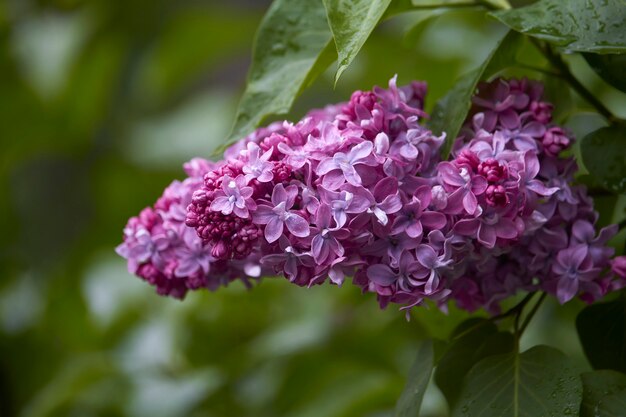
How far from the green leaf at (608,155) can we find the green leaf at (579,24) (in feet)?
0.29

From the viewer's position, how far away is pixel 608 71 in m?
0.65

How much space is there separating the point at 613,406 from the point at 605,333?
0.07 metres

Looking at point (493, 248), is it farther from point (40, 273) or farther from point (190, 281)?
point (40, 273)

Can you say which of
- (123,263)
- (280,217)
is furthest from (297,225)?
(123,263)

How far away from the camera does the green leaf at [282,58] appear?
0.69 meters

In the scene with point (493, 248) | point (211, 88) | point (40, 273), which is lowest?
point (211, 88)

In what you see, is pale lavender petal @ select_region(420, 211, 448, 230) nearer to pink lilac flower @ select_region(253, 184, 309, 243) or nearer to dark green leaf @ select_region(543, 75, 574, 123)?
pink lilac flower @ select_region(253, 184, 309, 243)

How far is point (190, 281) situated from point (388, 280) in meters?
0.15

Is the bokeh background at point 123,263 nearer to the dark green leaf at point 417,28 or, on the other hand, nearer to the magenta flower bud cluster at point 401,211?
the dark green leaf at point 417,28

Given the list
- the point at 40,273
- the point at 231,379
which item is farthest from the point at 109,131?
the point at 231,379

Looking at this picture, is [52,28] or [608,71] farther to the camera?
[52,28]

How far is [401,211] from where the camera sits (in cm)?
58

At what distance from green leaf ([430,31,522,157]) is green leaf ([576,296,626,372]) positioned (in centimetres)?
17

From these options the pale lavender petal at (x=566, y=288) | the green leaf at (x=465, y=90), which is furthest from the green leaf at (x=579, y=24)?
the pale lavender petal at (x=566, y=288)
